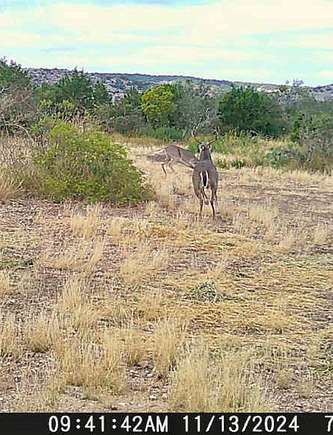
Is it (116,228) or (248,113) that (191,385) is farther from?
(248,113)

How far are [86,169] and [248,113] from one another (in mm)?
27572

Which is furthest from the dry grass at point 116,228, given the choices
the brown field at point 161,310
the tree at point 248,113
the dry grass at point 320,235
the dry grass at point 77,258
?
the tree at point 248,113

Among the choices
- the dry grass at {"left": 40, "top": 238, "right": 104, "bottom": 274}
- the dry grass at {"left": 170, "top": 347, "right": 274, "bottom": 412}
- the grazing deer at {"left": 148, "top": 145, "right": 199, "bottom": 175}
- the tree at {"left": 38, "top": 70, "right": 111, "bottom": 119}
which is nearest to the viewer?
the dry grass at {"left": 170, "top": 347, "right": 274, "bottom": 412}

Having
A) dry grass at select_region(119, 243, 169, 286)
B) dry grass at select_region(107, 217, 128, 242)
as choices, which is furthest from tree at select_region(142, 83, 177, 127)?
dry grass at select_region(119, 243, 169, 286)

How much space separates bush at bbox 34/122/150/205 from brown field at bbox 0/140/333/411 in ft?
2.50

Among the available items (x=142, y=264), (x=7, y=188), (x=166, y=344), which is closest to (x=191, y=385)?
(x=166, y=344)

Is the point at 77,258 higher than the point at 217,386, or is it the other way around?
the point at 217,386

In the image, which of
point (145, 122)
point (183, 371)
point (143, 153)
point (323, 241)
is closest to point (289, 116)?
point (145, 122)

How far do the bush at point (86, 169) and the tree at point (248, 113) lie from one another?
26.2 m

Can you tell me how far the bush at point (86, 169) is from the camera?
619 inches

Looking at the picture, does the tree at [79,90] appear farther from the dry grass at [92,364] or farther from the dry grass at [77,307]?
the dry grass at [92,364]

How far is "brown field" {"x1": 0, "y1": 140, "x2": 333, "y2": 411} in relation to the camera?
582 cm

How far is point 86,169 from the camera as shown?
16031 mm

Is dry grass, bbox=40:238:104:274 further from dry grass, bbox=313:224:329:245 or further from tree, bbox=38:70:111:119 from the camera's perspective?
tree, bbox=38:70:111:119
